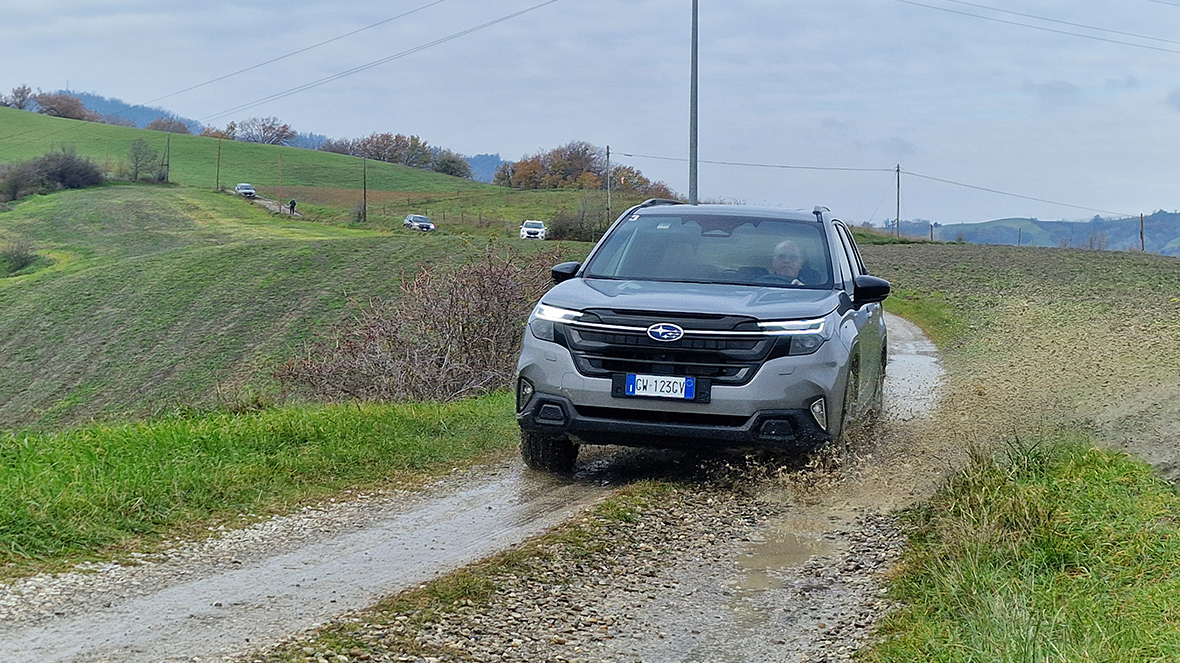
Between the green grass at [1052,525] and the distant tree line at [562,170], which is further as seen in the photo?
the distant tree line at [562,170]

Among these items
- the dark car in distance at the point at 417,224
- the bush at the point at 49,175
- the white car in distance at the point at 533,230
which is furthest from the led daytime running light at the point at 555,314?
the bush at the point at 49,175

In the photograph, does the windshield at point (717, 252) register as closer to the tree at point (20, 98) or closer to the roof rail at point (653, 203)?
the roof rail at point (653, 203)

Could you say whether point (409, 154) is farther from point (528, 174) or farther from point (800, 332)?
point (800, 332)

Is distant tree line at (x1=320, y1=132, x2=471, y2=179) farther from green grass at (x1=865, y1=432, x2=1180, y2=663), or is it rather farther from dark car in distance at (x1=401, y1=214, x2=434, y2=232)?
green grass at (x1=865, y1=432, x2=1180, y2=663)

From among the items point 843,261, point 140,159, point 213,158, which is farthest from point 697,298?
point 213,158

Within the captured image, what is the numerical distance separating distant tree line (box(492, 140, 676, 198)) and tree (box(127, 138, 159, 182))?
126 feet

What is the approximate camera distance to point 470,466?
8203 millimetres

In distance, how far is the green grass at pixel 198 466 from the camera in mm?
5875

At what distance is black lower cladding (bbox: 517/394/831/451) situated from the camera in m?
6.96

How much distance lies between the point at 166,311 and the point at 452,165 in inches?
4254

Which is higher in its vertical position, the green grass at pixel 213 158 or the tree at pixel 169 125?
the tree at pixel 169 125

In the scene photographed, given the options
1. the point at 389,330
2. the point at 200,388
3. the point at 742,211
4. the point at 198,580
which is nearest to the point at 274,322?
the point at 200,388

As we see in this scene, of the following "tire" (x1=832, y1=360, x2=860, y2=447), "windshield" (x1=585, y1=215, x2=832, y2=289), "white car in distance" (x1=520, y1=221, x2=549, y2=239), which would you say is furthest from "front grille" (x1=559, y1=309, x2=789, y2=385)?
"white car in distance" (x1=520, y1=221, x2=549, y2=239)

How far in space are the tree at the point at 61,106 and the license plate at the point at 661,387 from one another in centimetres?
17298
